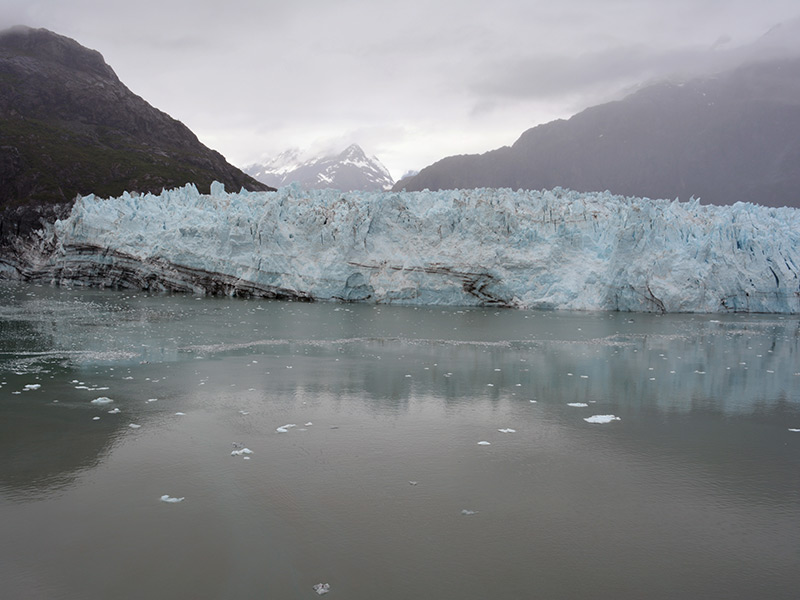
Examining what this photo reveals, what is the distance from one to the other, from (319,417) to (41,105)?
68.7 m

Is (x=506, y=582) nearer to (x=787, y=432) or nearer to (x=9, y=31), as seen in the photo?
(x=787, y=432)

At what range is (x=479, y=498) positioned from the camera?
458 cm

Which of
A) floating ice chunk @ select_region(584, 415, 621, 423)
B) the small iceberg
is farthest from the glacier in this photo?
the small iceberg

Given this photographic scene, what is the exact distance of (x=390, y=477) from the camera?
4957mm

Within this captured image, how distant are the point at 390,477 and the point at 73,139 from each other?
60.9 meters

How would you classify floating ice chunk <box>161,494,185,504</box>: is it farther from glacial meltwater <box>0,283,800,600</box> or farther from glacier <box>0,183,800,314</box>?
glacier <box>0,183,800,314</box>

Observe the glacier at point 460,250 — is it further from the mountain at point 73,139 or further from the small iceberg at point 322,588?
the small iceberg at point 322,588

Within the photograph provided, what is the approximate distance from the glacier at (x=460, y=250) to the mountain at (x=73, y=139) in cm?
1509

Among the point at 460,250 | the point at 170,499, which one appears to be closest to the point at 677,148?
the point at 460,250

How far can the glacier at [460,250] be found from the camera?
23422 millimetres

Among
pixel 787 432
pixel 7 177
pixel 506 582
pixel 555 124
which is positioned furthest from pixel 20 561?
pixel 555 124

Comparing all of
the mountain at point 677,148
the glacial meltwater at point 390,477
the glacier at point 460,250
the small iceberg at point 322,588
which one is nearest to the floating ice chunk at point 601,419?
the glacial meltwater at point 390,477

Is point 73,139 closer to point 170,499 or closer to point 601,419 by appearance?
point 170,499

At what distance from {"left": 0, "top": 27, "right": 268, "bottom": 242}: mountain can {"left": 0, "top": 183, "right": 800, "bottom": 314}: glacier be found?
49.5ft
